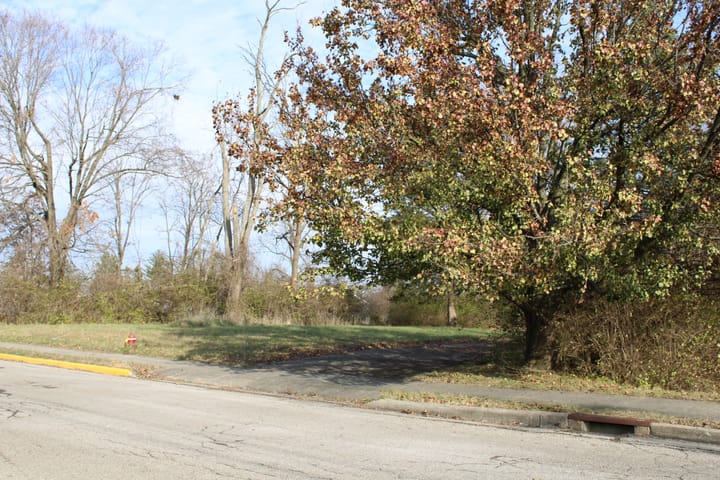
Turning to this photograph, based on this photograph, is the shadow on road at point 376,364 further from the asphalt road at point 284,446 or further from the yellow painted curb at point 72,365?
the asphalt road at point 284,446

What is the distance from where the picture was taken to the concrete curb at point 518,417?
7.84m

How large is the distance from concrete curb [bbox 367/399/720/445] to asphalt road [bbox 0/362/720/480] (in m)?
0.38

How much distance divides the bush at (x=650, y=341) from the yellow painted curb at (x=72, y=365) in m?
9.46

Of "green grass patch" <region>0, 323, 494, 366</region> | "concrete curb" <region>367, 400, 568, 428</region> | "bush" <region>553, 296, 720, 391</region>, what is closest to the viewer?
"concrete curb" <region>367, 400, 568, 428</region>

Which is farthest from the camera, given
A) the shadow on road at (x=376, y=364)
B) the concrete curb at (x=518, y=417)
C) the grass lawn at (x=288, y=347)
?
the shadow on road at (x=376, y=364)

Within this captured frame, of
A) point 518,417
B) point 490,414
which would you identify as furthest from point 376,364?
point 518,417

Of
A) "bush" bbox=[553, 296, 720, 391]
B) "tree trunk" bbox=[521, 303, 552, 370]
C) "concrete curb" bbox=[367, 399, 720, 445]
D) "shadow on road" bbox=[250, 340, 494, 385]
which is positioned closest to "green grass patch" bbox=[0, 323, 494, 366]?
"shadow on road" bbox=[250, 340, 494, 385]

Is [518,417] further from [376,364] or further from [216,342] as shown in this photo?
[216,342]

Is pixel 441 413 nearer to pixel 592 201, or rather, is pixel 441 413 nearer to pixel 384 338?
pixel 592 201

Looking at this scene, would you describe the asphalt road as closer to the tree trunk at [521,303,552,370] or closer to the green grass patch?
the tree trunk at [521,303,552,370]

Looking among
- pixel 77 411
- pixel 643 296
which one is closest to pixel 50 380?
pixel 77 411

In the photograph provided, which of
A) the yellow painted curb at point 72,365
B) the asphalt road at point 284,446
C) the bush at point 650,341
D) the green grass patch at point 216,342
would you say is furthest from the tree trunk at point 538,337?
the yellow painted curb at point 72,365

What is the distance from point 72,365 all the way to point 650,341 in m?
12.8

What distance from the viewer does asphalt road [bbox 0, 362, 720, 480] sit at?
5.97 m
